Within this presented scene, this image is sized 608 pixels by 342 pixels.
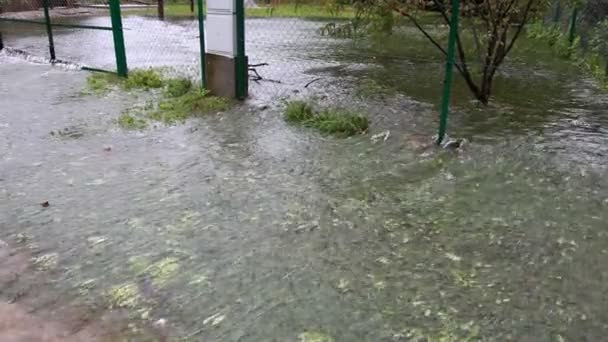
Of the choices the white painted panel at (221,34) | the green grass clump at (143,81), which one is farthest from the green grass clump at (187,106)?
the green grass clump at (143,81)

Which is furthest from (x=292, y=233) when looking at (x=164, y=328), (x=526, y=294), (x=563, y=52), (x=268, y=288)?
(x=563, y=52)

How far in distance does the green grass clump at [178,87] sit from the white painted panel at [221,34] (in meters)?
0.58

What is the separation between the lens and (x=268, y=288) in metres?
2.61

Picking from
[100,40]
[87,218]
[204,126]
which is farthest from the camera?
[100,40]

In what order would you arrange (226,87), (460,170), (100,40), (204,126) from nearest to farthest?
(460,170) < (204,126) < (226,87) < (100,40)

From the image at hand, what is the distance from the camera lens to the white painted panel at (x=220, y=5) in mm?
5818

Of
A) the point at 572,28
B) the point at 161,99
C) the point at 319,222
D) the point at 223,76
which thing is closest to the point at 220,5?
the point at 223,76

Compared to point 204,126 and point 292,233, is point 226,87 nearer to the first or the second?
point 204,126

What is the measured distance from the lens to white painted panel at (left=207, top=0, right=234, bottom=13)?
5818 mm

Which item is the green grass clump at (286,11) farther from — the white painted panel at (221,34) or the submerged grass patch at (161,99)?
the submerged grass patch at (161,99)

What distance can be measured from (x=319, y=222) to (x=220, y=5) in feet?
11.6

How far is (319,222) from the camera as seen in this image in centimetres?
328

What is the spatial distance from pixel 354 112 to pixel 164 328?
3.70 m

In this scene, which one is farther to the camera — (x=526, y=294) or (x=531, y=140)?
(x=531, y=140)
